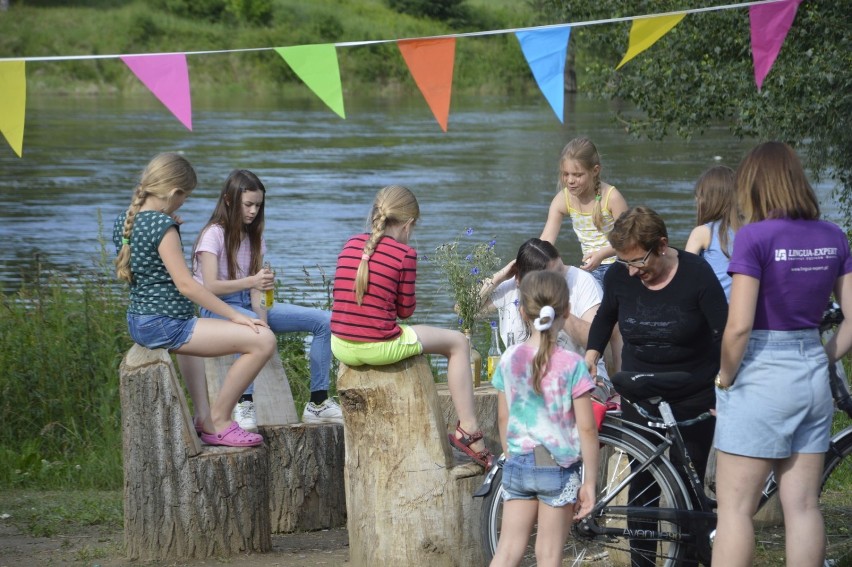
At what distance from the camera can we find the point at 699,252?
5297 millimetres

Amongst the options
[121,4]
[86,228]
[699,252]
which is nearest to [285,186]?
[86,228]

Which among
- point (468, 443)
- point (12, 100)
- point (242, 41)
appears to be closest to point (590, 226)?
point (468, 443)

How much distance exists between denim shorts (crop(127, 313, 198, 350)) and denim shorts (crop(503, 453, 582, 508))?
1.71 metres

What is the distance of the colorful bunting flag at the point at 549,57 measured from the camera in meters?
6.44

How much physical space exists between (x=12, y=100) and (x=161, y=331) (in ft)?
6.25

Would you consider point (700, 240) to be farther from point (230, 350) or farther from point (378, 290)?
point (230, 350)

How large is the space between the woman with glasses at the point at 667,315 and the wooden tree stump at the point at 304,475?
5.72 feet

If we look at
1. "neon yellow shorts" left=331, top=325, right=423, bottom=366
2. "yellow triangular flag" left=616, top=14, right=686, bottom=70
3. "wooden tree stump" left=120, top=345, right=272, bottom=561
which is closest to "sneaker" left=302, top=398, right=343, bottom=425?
"wooden tree stump" left=120, top=345, right=272, bottom=561

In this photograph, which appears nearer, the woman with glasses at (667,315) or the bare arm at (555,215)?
the woman with glasses at (667,315)

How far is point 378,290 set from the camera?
4.77 m

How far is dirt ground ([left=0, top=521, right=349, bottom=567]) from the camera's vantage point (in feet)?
16.6

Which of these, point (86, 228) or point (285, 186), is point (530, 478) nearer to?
point (86, 228)

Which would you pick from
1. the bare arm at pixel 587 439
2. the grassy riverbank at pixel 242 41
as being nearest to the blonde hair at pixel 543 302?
the bare arm at pixel 587 439

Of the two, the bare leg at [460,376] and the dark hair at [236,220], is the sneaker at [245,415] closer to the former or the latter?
the dark hair at [236,220]
